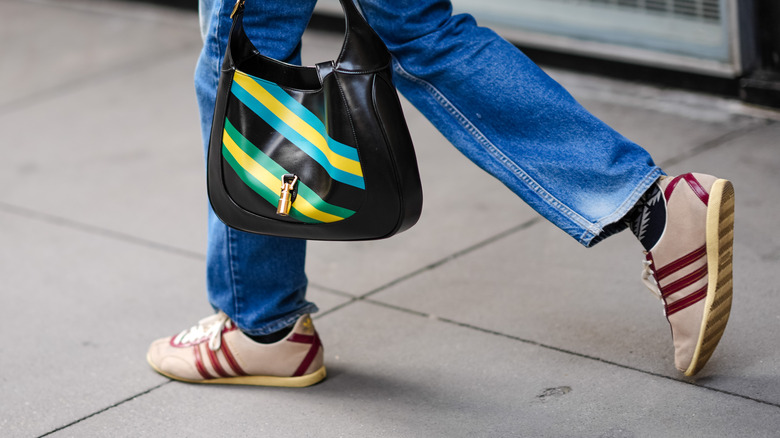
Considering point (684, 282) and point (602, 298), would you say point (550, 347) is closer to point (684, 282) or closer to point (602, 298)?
point (602, 298)

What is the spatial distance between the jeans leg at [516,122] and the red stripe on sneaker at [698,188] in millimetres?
67

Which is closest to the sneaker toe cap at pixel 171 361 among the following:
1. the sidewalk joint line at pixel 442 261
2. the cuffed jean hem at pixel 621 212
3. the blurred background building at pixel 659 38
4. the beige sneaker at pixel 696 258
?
the sidewalk joint line at pixel 442 261

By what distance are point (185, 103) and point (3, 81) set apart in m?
1.38

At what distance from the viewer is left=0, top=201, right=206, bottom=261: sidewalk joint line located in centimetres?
331

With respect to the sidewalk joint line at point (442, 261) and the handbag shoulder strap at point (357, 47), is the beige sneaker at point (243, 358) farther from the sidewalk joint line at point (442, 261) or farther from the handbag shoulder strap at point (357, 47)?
the handbag shoulder strap at point (357, 47)

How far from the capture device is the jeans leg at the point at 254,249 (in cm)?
212

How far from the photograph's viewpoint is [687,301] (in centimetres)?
205

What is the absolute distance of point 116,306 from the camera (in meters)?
2.95

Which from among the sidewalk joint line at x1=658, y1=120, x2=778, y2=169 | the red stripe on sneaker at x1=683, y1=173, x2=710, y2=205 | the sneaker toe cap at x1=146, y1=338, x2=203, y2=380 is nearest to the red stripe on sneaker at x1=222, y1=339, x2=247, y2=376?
the sneaker toe cap at x1=146, y1=338, x2=203, y2=380

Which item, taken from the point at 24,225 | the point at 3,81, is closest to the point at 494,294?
the point at 24,225

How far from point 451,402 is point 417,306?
549 mm

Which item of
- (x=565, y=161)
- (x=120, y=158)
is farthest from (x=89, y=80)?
(x=565, y=161)

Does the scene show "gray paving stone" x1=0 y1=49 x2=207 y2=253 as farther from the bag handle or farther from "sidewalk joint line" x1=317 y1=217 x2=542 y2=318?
the bag handle

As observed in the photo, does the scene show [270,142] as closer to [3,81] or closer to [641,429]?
[641,429]
